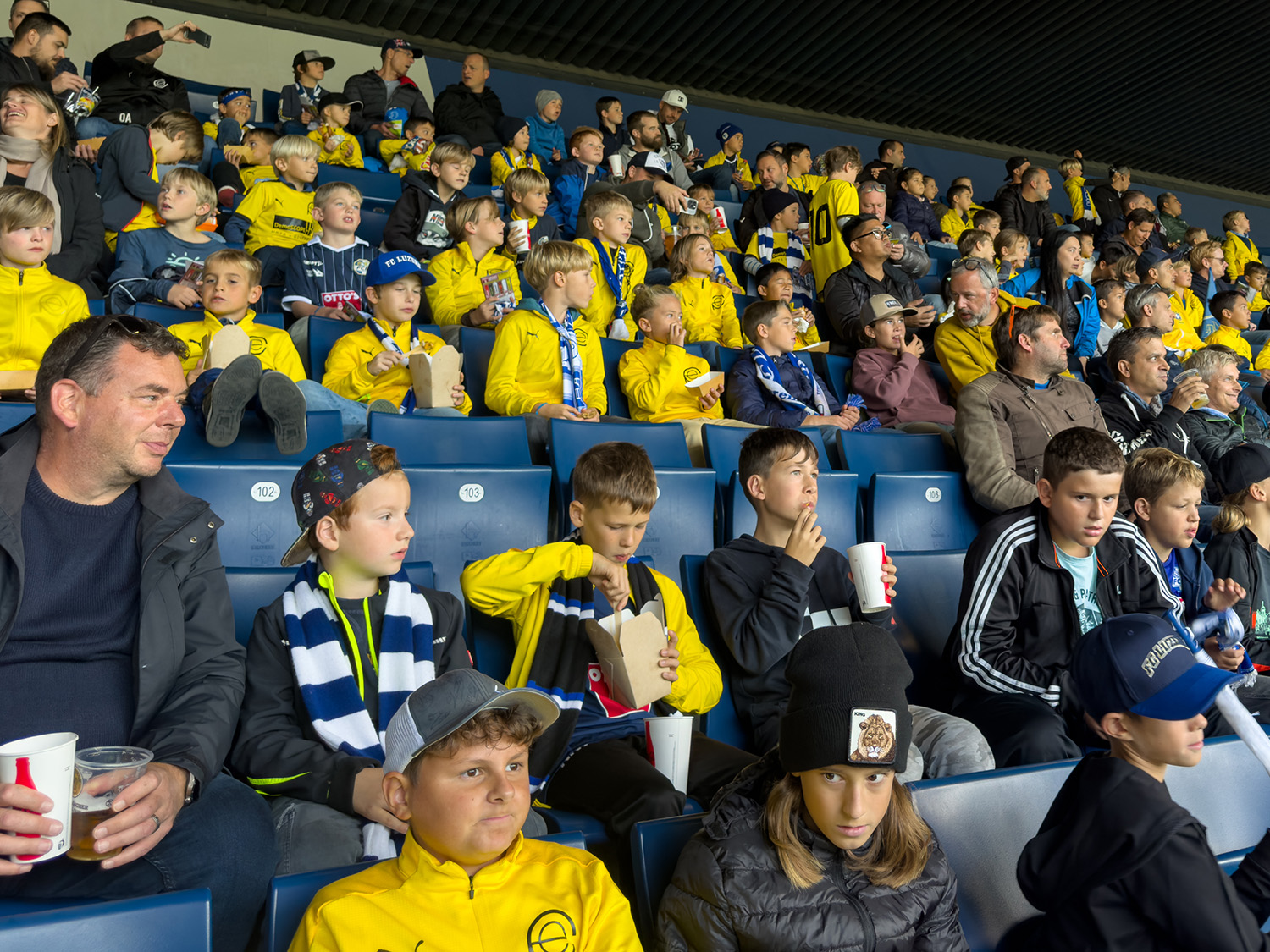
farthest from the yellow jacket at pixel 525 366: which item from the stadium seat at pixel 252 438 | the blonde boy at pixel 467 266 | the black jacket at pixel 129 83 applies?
the black jacket at pixel 129 83

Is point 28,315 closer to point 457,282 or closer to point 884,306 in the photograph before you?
point 457,282

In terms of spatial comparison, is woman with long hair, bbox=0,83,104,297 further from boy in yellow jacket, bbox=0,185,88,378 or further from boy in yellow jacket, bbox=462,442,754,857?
boy in yellow jacket, bbox=462,442,754,857

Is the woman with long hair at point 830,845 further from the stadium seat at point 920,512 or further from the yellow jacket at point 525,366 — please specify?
the yellow jacket at point 525,366

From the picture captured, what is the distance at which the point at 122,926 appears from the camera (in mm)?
1060

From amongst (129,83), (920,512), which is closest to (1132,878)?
(920,512)

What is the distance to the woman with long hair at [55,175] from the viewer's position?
12.9 ft

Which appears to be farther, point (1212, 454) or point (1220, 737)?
point (1212, 454)

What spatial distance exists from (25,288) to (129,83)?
3.36 meters

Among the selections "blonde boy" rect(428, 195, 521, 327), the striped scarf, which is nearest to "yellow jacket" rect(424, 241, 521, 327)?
"blonde boy" rect(428, 195, 521, 327)

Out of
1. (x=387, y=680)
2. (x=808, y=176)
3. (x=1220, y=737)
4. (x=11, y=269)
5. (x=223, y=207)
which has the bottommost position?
(x=1220, y=737)

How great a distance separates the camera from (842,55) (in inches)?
427

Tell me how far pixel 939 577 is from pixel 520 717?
1.76 meters

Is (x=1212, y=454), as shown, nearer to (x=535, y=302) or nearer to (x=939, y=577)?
(x=939, y=577)

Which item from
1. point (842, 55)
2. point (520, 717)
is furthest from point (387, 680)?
point (842, 55)
